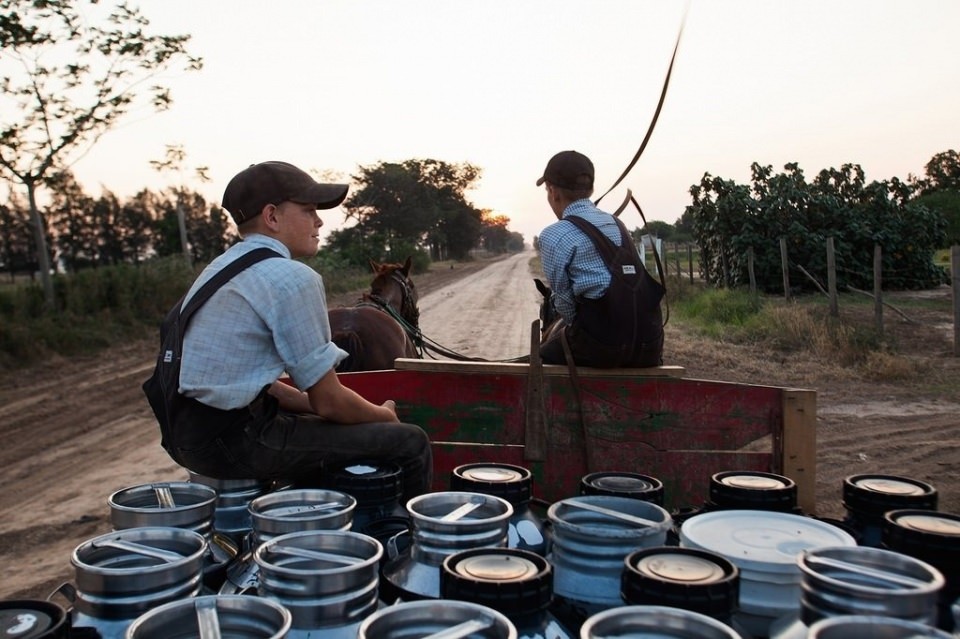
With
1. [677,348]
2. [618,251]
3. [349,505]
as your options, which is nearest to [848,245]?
[677,348]

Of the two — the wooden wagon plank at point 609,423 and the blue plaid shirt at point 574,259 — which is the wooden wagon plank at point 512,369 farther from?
the blue plaid shirt at point 574,259

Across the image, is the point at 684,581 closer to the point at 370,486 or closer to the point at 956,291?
the point at 370,486

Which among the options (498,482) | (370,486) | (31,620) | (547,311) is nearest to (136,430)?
(547,311)

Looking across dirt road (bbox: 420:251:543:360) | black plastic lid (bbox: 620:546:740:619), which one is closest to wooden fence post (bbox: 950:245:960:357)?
dirt road (bbox: 420:251:543:360)

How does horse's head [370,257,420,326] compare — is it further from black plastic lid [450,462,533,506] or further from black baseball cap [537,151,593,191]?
black plastic lid [450,462,533,506]

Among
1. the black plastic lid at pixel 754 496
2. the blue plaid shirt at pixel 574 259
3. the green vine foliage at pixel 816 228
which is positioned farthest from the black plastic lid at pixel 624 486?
the green vine foliage at pixel 816 228

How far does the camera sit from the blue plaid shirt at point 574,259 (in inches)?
153

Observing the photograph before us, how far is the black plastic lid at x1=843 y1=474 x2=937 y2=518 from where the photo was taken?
205 centimetres

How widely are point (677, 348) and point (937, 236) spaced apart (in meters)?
13.4

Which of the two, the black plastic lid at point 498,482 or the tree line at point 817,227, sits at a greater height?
the tree line at point 817,227

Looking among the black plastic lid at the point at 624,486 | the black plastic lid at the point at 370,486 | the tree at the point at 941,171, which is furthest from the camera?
the tree at the point at 941,171

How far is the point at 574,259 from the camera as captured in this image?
155 inches

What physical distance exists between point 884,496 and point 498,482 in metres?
1.02

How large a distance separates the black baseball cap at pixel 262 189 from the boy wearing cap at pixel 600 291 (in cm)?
132
